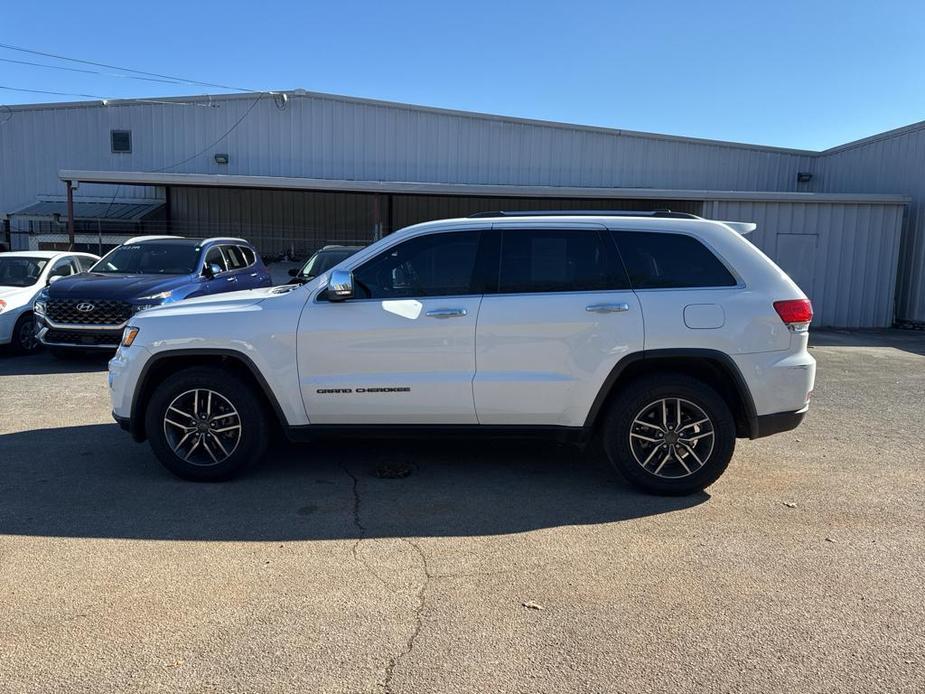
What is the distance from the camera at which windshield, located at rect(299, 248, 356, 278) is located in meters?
11.5

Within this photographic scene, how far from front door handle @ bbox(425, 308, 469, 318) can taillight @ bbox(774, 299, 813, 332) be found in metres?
2.07

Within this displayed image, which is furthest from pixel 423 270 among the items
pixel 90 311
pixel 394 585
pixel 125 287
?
pixel 90 311

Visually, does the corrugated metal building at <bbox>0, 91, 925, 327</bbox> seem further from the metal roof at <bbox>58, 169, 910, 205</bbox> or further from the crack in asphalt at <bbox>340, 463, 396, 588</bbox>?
the crack in asphalt at <bbox>340, 463, 396, 588</bbox>

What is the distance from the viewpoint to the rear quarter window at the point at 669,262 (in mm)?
4629

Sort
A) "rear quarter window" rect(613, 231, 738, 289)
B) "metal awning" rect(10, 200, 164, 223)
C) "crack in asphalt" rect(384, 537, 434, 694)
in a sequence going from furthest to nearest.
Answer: "metal awning" rect(10, 200, 164, 223) < "rear quarter window" rect(613, 231, 738, 289) < "crack in asphalt" rect(384, 537, 434, 694)

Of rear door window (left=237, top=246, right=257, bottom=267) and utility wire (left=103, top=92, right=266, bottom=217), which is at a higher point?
utility wire (left=103, top=92, right=266, bottom=217)

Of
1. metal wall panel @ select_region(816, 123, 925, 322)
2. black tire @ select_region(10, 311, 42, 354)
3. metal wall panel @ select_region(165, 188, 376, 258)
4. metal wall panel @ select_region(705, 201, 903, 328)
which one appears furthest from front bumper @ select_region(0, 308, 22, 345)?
metal wall panel @ select_region(816, 123, 925, 322)

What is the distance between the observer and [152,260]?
10578 mm

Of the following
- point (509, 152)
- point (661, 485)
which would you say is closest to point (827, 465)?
point (661, 485)

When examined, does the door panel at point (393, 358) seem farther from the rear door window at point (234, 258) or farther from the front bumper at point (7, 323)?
the front bumper at point (7, 323)

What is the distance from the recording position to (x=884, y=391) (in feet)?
27.2

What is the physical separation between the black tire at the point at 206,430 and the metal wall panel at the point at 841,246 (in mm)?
12605

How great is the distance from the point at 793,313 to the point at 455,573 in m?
2.79

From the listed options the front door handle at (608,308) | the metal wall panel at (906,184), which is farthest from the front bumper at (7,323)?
the metal wall panel at (906,184)
